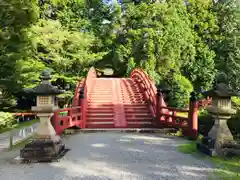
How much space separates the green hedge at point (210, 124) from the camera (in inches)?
344

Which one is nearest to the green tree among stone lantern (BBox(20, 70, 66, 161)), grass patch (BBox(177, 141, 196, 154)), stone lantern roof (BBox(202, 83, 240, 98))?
grass patch (BBox(177, 141, 196, 154))

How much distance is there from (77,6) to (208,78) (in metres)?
13.1

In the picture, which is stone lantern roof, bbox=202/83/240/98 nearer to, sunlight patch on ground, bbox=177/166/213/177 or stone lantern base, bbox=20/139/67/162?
sunlight patch on ground, bbox=177/166/213/177

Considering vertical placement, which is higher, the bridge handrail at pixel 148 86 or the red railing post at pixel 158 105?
the bridge handrail at pixel 148 86

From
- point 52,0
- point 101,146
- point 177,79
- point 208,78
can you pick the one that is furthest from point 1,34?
point 208,78

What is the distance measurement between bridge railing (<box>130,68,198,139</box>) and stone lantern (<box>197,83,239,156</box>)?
1912 mm

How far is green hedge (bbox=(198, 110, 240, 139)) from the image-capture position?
28.7 ft

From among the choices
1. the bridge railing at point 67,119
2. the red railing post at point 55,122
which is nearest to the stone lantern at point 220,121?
the bridge railing at point 67,119

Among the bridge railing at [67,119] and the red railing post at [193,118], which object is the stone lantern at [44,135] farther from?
the red railing post at [193,118]

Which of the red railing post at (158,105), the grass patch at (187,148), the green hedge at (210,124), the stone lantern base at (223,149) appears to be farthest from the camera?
the red railing post at (158,105)

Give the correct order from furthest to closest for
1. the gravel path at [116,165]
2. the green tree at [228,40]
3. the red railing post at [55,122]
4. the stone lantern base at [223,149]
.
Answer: the green tree at [228,40] < the red railing post at [55,122] < the stone lantern base at [223,149] < the gravel path at [116,165]

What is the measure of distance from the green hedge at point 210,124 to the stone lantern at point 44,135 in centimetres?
648

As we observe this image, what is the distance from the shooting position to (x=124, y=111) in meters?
10.7

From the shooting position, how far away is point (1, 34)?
11.1 metres
